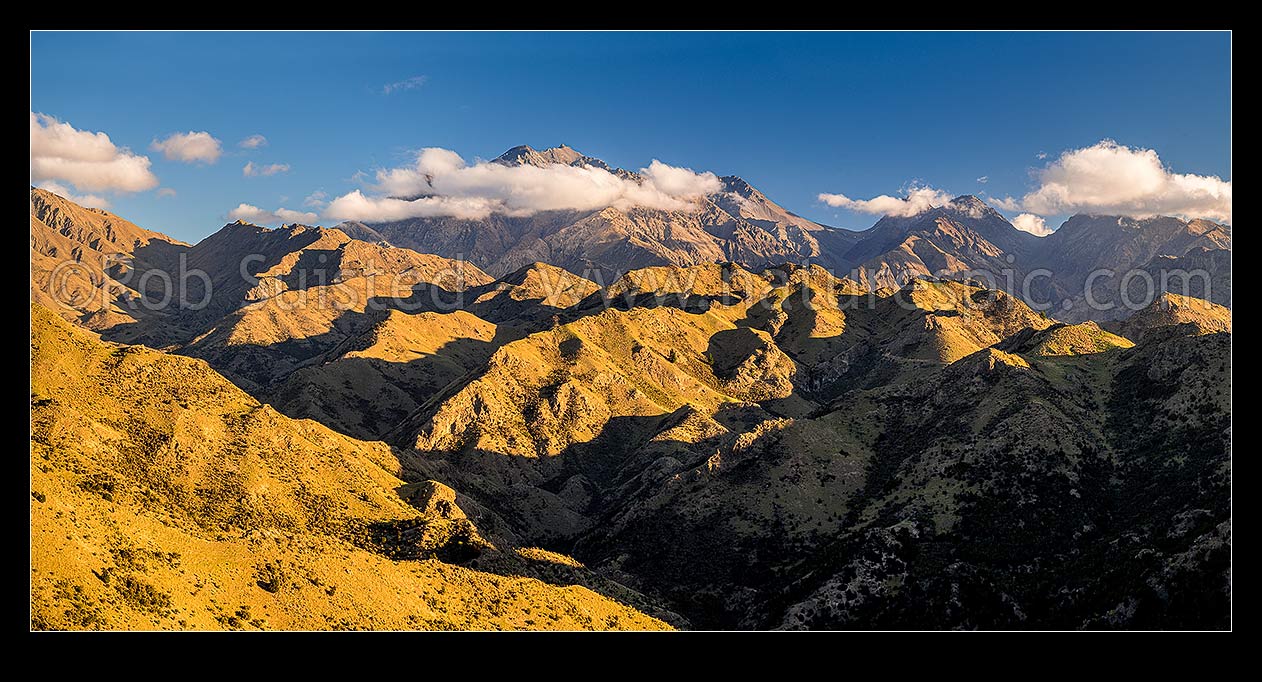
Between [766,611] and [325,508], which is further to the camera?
[766,611]

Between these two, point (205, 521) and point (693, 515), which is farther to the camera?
point (693, 515)

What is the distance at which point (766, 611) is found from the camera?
10262 cm

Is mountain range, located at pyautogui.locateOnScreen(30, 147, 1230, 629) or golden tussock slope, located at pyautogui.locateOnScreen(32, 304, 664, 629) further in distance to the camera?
mountain range, located at pyautogui.locateOnScreen(30, 147, 1230, 629)

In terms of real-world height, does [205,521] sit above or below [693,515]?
above

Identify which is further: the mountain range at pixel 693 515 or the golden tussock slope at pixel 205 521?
the mountain range at pixel 693 515

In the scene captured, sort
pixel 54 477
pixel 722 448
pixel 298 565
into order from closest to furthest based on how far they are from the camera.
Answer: pixel 54 477 → pixel 298 565 → pixel 722 448

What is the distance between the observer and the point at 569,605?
83062mm

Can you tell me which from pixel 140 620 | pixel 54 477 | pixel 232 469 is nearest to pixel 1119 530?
pixel 140 620

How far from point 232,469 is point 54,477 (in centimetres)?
2617
